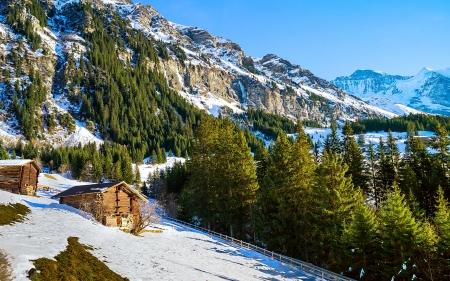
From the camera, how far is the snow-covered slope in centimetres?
1481

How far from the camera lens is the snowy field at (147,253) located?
48.9 ft

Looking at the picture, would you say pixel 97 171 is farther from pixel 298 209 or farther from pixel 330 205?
pixel 330 205

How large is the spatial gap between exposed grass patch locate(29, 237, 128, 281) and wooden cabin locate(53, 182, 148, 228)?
20.7 meters

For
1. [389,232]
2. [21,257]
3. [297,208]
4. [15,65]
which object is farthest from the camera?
[15,65]

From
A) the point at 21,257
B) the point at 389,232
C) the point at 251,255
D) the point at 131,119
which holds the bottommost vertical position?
the point at 251,255

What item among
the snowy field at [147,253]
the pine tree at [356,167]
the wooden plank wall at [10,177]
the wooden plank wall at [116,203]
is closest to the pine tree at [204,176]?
the snowy field at [147,253]

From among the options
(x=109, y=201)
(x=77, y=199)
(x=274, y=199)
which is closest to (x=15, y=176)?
(x=77, y=199)

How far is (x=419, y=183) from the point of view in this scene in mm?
44625

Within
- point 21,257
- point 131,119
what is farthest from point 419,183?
point 131,119

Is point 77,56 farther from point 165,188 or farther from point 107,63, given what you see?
point 165,188

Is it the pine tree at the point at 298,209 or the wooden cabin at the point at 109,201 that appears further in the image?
the wooden cabin at the point at 109,201

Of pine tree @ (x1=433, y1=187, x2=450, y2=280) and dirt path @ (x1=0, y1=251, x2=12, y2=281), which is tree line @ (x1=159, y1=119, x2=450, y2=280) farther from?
dirt path @ (x1=0, y1=251, x2=12, y2=281)

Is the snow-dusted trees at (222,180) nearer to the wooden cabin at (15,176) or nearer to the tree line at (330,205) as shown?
the tree line at (330,205)

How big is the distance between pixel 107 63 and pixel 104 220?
179m
